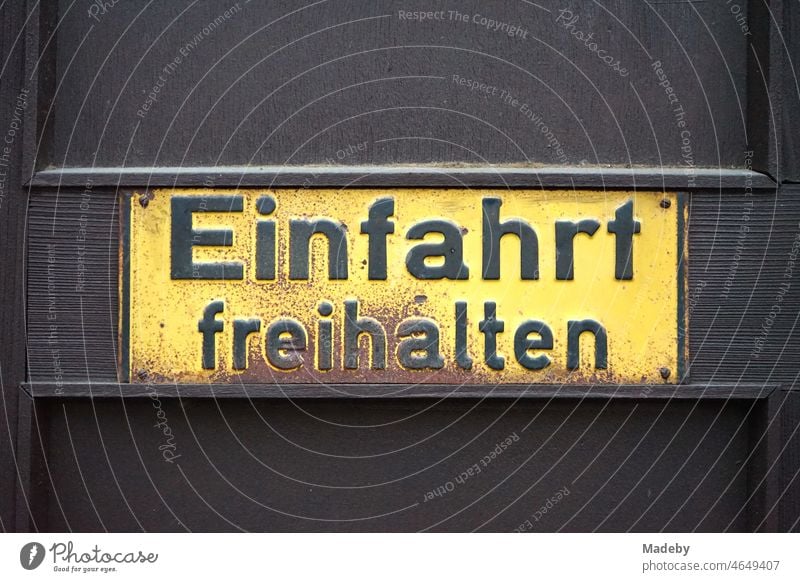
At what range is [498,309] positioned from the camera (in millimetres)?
2119

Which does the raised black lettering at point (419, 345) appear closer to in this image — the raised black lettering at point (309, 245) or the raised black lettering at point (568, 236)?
the raised black lettering at point (309, 245)

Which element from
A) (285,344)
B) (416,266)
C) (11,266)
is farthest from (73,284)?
(416,266)

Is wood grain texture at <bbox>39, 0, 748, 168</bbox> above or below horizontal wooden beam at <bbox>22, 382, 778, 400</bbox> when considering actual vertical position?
above

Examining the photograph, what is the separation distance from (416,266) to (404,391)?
30 cm

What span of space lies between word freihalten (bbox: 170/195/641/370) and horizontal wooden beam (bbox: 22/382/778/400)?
0.17 ft

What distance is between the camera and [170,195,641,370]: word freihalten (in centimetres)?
211

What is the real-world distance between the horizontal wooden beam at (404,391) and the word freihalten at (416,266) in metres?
0.05

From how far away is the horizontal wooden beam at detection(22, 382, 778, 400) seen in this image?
2.09 m

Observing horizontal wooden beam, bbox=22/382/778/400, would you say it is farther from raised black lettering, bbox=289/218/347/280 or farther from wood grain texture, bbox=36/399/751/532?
raised black lettering, bbox=289/218/347/280

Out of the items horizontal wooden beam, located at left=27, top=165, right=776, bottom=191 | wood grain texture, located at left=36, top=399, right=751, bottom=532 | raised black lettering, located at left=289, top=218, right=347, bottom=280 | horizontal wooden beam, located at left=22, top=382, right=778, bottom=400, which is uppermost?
horizontal wooden beam, located at left=27, top=165, right=776, bottom=191

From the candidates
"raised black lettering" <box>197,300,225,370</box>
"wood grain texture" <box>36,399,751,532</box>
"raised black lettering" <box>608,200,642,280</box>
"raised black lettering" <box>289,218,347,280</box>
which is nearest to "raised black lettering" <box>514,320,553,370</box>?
"wood grain texture" <box>36,399,751,532</box>

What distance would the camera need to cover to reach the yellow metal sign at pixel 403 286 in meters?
2.11

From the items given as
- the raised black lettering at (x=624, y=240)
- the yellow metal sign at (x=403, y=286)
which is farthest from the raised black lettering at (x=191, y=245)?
the raised black lettering at (x=624, y=240)

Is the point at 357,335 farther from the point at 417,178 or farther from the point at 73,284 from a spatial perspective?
the point at 73,284
